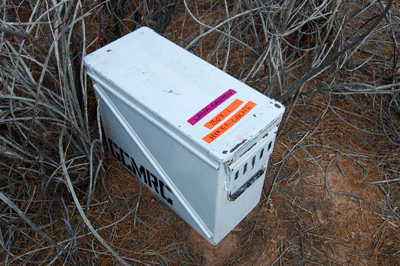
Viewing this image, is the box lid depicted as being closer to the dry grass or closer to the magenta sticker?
the magenta sticker

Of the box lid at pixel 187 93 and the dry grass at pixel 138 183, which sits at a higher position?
the box lid at pixel 187 93

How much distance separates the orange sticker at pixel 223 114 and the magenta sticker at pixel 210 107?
3 centimetres

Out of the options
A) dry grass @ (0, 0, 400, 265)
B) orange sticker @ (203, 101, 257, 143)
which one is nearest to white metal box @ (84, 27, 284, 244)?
orange sticker @ (203, 101, 257, 143)

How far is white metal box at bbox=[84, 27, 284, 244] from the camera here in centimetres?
118

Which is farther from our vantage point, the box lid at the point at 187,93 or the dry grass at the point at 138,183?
the dry grass at the point at 138,183

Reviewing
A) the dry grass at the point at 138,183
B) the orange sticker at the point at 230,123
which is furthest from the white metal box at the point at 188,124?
the dry grass at the point at 138,183

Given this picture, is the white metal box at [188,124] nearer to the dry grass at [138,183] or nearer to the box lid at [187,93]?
the box lid at [187,93]

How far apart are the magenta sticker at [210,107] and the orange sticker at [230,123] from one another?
0.08m

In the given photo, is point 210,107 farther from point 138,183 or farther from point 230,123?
point 138,183

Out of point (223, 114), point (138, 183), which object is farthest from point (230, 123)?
point (138, 183)

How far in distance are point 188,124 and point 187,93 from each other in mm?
163

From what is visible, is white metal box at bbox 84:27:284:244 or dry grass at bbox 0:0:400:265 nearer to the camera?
white metal box at bbox 84:27:284:244

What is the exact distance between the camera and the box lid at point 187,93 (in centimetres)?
116

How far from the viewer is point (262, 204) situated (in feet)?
5.66
